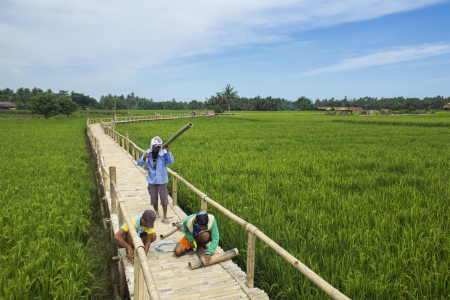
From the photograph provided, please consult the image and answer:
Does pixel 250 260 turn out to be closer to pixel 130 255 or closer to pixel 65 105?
pixel 130 255

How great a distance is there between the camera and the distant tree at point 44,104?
47062 millimetres

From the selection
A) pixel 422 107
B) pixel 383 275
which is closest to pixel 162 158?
pixel 383 275

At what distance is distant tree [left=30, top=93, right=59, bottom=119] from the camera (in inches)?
1853

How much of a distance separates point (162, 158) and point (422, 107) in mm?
120356

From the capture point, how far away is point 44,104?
47.8 meters

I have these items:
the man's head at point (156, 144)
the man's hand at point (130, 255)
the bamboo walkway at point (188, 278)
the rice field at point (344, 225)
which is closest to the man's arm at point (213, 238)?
the bamboo walkway at point (188, 278)

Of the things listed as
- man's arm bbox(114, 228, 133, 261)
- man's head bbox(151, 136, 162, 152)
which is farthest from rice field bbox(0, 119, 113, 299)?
man's head bbox(151, 136, 162, 152)

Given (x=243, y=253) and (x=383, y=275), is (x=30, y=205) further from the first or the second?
(x=383, y=275)

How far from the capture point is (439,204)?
530 cm

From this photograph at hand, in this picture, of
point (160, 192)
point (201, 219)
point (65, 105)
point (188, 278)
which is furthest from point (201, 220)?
point (65, 105)

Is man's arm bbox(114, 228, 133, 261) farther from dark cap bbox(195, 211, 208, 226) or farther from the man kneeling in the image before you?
dark cap bbox(195, 211, 208, 226)

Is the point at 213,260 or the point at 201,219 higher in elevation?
the point at 201,219

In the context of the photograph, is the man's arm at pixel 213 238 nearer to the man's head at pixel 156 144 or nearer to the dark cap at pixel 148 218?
the dark cap at pixel 148 218

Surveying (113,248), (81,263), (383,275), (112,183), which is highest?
(112,183)
